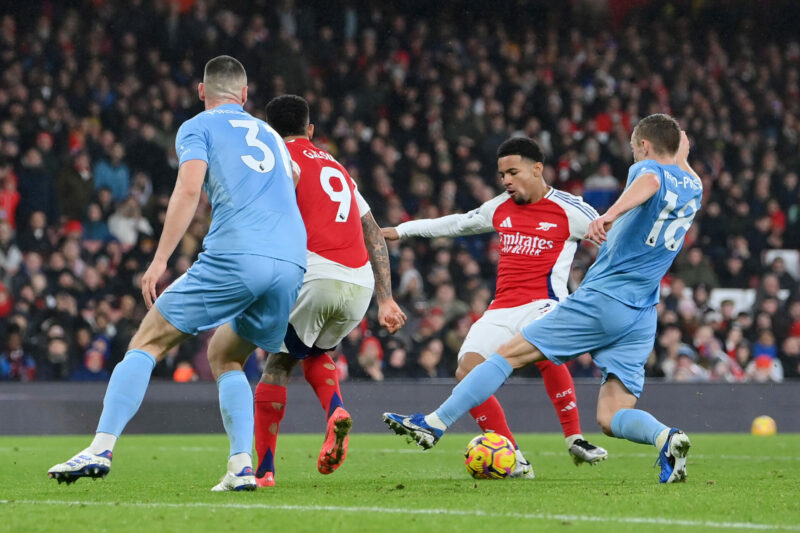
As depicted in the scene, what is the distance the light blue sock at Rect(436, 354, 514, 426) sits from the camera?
650 centimetres

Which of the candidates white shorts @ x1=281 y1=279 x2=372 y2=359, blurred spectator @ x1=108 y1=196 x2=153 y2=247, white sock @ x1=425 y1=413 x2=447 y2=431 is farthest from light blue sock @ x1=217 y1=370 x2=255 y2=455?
blurred spectator @ x1=108 y1=196 x2=153 y2=247

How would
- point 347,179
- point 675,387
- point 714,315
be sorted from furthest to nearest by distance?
1. point 714,315
2. point 675,387
3. point 347,179

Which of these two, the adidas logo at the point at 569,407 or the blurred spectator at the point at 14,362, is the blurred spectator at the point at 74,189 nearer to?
the blurred spectator at the point at 14,362

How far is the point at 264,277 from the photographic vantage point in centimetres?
566

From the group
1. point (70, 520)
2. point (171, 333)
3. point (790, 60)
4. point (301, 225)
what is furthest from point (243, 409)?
point (790, 60)

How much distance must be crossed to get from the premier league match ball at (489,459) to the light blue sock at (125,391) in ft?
7.06

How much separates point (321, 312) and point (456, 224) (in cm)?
155

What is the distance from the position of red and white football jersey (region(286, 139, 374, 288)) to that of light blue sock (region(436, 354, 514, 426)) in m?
0.80

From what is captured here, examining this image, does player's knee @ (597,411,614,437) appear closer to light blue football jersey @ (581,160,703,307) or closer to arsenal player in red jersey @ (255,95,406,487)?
light blue football jersey @ (581,160,703,307)

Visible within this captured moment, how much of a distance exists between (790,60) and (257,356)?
13226 millimetres

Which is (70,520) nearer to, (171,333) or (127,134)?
(171,333)

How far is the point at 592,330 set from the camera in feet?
21.7

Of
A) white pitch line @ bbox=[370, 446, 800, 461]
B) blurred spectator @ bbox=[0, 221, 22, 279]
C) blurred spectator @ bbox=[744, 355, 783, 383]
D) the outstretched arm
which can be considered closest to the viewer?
the outstretched arm

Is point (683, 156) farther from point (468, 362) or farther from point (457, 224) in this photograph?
point (468, 362)
